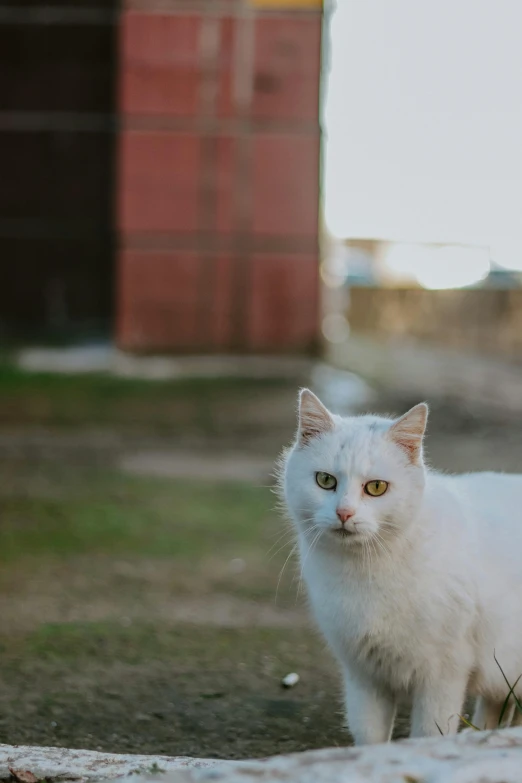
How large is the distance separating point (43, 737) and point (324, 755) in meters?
1.25

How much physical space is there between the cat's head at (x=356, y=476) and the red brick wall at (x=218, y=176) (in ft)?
28.5

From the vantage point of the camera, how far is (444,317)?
688 inches

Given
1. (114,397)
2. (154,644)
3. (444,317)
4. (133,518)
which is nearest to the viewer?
(154,644)

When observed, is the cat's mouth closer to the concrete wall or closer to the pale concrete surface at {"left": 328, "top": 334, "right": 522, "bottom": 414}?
the pale concrete surface at {"left": 328, "top": 334, "right": 522, "bottom": 414}

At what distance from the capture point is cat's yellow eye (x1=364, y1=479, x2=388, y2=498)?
2740mm

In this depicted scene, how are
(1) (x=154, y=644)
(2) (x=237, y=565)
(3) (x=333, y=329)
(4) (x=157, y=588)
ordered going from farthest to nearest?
(3) (x=333, y=329) < (2) (x=237, y=565) < (4) (x=157, y=588) < (1) (x=154, y=644)

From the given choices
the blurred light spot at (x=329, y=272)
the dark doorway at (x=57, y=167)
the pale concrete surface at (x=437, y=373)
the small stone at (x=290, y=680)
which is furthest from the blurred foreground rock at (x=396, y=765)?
the dark doorway at (x=57, y=167)

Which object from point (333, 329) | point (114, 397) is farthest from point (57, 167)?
point (114, 397)

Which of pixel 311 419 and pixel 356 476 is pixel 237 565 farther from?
pixel 356 476

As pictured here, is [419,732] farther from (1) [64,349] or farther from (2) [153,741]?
(1) [64,349]

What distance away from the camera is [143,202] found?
11469 mm

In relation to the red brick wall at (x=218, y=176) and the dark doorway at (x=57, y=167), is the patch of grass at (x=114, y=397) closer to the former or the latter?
the red brick wall at (x=218, y=176)

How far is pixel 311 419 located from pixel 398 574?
43cm

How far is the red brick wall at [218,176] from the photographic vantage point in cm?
1125
